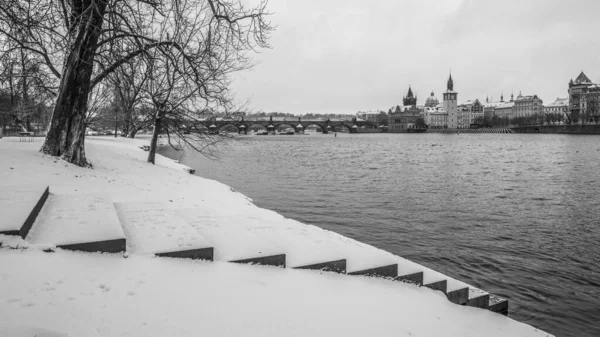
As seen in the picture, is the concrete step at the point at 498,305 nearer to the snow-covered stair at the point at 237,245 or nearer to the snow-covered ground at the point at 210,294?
the snow-covered ground at the point at 210,294

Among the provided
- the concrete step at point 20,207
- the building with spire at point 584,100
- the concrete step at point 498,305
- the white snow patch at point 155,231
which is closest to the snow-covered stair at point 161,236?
the white snow patch at point 155,231

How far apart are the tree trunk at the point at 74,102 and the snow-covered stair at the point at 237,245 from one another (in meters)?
8.22

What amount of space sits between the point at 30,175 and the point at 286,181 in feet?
60.0

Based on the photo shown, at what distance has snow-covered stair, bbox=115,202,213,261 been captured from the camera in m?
5.26

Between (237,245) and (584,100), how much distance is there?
205 m

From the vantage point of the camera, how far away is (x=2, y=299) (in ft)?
11.9

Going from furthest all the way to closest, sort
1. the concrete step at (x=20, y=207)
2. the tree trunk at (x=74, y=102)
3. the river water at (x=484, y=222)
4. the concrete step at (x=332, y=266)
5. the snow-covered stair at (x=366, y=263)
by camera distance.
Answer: the tree trunk at (x=74, y=102)
the river water at (x=484, y=222)
the snow-covered stair at (x=366, y=263)
the concrete step at (x=332, y=266)
the concrete step at (x=20, y=207)

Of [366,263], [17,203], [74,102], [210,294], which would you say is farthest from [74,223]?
[74,102]

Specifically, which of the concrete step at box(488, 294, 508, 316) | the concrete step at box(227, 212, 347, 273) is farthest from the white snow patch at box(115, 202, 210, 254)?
the concrete step at box(488, 294, 508, 316)

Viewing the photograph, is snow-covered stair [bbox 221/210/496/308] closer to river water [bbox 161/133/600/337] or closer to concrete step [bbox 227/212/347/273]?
concrete step [bbox 227/212/347/273]

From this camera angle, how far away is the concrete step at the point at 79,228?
4.84m

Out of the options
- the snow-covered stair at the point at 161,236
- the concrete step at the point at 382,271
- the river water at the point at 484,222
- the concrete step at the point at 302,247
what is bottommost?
the river water at the point at 484,222

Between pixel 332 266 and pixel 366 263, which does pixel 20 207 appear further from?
pixel 366 263

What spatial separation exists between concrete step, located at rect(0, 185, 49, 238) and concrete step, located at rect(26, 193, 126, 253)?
0.13 meters
